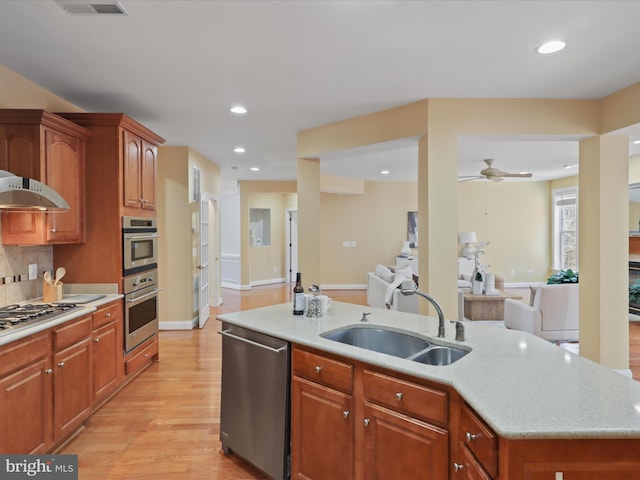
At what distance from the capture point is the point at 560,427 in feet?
3.60

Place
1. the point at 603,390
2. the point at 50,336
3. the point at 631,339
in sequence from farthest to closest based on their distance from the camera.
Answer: the point at 631,339
the point at 50,336
the point at 603,390

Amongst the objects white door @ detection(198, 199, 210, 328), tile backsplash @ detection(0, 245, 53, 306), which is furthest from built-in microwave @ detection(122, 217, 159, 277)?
white door @ detection(198, 199, 210, 328)

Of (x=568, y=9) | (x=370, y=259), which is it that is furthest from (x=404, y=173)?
(x=568, y=9)

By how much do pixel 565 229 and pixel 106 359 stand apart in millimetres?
9582

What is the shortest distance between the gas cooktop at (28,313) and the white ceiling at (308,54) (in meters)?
1.74

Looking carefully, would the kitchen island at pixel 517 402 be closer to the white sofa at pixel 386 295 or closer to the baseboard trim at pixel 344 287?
the white sofa at pixel 386 295

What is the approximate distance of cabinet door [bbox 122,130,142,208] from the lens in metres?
3.33

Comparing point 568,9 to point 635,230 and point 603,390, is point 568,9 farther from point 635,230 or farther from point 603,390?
point 635,230

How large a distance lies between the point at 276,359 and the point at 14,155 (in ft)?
7.85

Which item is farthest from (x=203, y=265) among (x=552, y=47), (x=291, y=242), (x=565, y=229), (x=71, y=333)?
(x=565, y=229)

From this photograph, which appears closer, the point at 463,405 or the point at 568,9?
the point at 463,405

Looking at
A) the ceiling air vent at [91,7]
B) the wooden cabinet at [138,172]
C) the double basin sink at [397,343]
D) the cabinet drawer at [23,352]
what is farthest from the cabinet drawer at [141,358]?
the ceiling air vent at [91,7]

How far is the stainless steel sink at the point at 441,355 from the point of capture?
6.10ft

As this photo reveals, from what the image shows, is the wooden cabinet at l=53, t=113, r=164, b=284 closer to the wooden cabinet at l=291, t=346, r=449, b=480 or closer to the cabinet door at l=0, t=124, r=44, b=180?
the cabinet door at l=0, t=124, r=44, b=180
